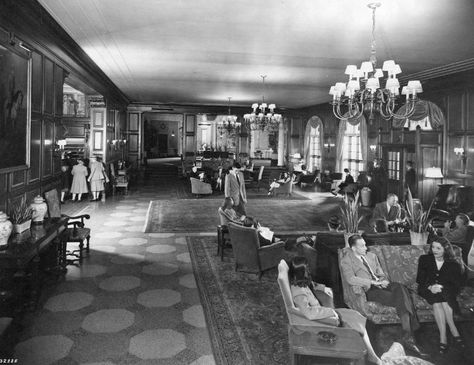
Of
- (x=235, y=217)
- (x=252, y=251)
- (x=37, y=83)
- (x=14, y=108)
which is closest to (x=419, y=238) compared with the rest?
(x=252, y=251)

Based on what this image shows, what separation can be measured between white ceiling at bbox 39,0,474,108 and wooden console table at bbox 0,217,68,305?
9.73 feet

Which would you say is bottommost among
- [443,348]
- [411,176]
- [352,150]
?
[443,348]

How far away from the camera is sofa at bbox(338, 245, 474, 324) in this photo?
3.78m

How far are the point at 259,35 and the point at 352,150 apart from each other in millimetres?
9622

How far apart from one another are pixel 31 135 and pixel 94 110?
7518 millimetres

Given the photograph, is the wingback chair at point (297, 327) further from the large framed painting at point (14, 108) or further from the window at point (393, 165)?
the window at point (393, 165)

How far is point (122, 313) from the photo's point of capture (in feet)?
13.8

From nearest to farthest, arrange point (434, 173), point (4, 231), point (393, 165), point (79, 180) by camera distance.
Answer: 1. point (4, 231)
2. point (434, 173)
3. point (79, 180)
4. point (393, 165)

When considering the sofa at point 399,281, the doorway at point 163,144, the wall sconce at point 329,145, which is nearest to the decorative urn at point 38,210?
the sofa at point 399,281

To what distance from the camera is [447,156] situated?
9.61m

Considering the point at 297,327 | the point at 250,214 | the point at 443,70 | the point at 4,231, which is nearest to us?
the point at 297,327

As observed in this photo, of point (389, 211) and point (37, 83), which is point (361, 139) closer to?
point (389, 211)

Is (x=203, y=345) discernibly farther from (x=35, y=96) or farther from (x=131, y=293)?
(x=35, y=96)

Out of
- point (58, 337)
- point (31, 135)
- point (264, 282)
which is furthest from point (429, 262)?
point (31, 135)
